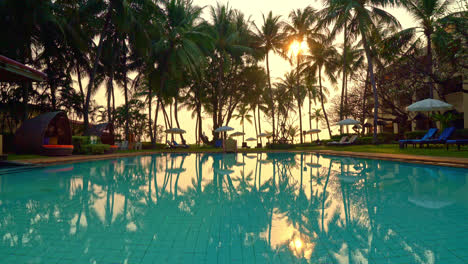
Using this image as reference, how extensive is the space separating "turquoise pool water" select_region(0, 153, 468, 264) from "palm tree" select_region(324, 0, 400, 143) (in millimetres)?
13657

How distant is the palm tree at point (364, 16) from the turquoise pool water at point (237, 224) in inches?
538

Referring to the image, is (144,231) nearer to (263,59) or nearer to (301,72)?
(263,59)

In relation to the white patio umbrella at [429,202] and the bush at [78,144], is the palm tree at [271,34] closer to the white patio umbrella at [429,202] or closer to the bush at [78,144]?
the bush at [78,144]

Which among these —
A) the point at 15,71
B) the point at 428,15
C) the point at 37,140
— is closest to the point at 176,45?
the point at 37,140

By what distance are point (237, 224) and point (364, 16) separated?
1755 cm

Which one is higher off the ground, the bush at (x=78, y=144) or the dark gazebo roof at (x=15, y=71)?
the dark gazebo roof at (x=15, y=71)

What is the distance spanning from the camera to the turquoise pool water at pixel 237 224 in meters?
2.18

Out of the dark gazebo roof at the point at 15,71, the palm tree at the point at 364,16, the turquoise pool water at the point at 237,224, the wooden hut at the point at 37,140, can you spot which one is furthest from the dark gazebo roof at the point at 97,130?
the palm tree at the point at 364,16

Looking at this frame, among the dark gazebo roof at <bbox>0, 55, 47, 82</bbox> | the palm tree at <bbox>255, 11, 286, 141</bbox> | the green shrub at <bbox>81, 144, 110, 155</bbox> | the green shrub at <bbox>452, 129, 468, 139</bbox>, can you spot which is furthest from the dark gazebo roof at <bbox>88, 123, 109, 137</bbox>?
the green shrub at <bbox>452, 129, 468, 139</bbox>

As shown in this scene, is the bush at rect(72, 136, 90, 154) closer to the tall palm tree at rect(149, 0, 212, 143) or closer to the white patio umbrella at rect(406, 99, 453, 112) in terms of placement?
the tall palm tree at rect(149, 0, 212, 143)

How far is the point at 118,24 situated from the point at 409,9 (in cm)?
1683

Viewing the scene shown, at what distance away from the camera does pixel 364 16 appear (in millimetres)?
16719

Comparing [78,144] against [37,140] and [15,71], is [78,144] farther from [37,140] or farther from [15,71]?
[15,71]

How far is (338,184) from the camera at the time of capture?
5473mm
